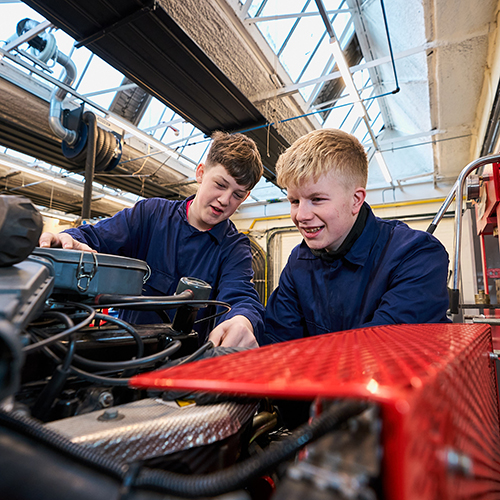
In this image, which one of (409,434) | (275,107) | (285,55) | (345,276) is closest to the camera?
(409,434)

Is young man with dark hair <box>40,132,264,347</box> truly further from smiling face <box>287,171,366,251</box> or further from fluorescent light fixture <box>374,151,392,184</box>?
fluorescent light fixture <box>374,151,392,184</box>

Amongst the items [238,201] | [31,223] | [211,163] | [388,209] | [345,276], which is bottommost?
[31,223]

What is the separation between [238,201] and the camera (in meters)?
1.31

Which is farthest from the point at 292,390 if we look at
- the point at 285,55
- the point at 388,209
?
the point at 388,209

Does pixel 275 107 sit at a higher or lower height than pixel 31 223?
higher

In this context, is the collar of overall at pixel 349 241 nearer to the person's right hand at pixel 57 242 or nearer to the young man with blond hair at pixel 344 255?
the young man with blond hair at pixel 344 255

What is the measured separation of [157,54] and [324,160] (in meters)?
2.02

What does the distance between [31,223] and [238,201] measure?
992 millimetres

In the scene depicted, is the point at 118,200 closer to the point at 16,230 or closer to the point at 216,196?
the point at 216,196

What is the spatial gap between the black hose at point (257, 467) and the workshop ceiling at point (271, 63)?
252cm

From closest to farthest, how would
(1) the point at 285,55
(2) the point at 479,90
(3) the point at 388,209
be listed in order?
(2) the point at 479,90 < (1) the point at 285,55 < (3) the point at 388,209

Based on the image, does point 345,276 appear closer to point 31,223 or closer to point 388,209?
point 31,223

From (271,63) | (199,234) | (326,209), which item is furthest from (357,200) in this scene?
(271,63)

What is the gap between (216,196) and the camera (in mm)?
1243
